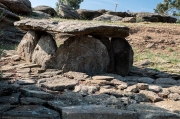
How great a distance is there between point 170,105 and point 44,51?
3757 mm

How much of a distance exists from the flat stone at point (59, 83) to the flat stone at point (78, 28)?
4.26 feet

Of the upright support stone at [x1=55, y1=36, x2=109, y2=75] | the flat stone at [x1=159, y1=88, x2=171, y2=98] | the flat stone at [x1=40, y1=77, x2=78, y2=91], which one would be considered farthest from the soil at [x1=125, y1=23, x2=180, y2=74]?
the flat stone at [x1=40, y1=77, x2=78, y2=91]

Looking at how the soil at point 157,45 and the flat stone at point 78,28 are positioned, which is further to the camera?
the soil at point 157,45

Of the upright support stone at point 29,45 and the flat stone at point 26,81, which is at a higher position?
the upright support stone at point 29,45

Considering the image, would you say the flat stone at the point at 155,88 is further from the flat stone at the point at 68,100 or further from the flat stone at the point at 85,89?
the flat stone at the point at 68,100

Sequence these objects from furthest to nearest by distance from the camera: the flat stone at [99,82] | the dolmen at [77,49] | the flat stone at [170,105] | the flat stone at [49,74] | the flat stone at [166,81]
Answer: the dolmen at [77,49] → the flat stone at [166,81] → the flat stone at [49,74] → the flat stone at [99,82] → the flat stone at [170,105]

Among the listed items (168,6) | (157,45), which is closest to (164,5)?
(168,6)

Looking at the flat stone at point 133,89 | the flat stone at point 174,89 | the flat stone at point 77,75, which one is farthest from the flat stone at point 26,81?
the flat stone at point 174,89

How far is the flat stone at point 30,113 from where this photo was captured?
355 cm

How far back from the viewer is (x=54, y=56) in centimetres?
691

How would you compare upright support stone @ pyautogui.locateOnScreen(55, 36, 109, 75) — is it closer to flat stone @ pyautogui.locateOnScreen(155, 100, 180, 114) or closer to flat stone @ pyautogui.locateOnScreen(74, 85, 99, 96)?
flat stone @ pyautogui.locateOnScreen(74, 85, 99, 96)

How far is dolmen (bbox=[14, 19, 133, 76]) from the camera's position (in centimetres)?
675

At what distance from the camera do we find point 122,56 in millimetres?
7512

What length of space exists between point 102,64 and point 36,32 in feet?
7.04
